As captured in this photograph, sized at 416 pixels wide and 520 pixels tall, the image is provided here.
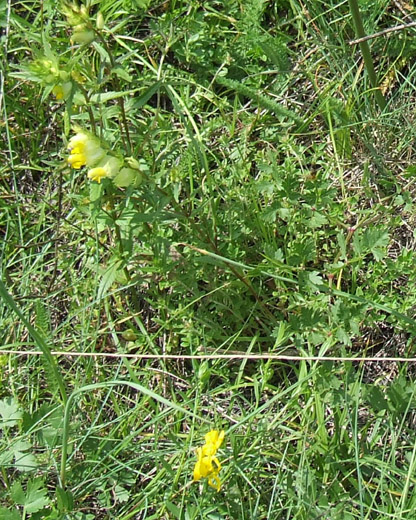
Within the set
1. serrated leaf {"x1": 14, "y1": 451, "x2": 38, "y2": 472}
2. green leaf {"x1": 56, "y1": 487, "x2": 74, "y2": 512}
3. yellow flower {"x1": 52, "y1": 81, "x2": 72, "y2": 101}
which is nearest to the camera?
yellow flower {"x1": 52, "y1": 81, "x2": 72, "y2": 101}

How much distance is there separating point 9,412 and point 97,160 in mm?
873

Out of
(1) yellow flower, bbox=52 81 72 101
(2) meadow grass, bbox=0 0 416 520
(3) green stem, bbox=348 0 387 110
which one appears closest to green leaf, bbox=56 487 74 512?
(2) meadow grass, bbox=0 0 416 520

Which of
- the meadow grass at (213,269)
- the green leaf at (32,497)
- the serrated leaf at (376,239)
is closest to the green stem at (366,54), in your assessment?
the meadow grass at (213,269)

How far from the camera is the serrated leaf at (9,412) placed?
2145mm

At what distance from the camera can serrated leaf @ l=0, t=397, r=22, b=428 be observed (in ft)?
7.04

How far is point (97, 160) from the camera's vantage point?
177cm

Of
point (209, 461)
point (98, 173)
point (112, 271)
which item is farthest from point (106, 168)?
point (209, 461)

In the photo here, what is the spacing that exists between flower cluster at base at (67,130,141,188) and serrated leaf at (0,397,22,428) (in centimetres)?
82

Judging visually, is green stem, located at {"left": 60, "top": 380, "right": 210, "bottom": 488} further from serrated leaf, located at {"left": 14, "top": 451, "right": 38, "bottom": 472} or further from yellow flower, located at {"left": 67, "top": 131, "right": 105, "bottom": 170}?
yellow flower, located at {"left": 67, "top": 131, "right": 105, "bottom": 170}

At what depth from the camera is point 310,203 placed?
7.41 feet

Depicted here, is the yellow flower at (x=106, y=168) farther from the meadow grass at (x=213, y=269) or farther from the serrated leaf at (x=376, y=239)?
the serrated leaf at (x=376, y=239)

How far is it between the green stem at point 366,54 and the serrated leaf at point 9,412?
1.53 meters

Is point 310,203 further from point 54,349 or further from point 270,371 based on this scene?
point 54,349

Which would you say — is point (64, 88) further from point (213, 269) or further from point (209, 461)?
point (209, 461)
